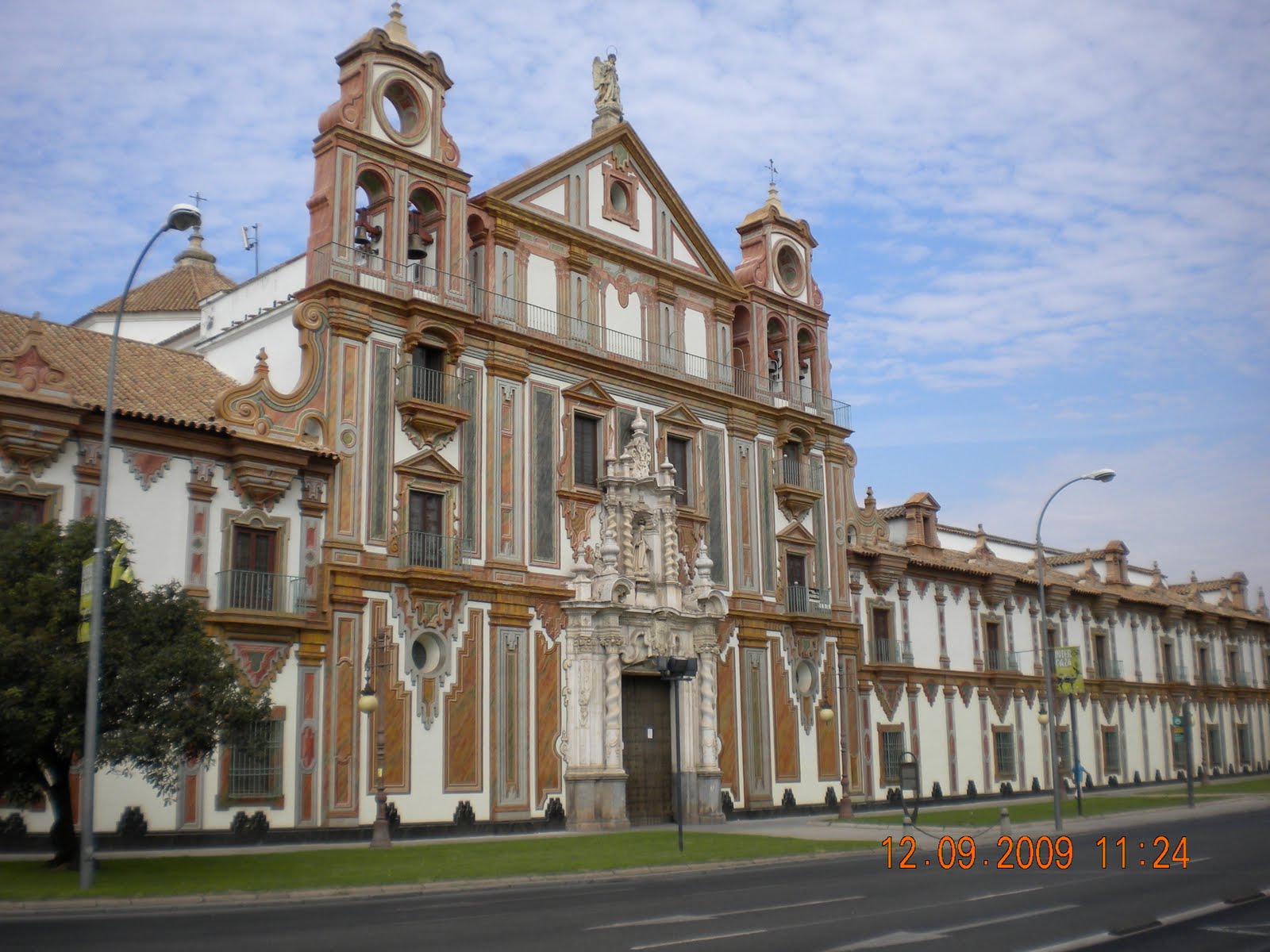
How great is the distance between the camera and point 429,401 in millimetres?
32719

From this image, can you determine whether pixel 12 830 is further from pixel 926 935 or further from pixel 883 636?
pixel 883 636

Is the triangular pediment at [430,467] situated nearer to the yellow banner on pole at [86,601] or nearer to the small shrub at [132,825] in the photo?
the small shrub at [132,825]

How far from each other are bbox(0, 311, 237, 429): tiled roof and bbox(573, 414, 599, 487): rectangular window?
9.81 meters

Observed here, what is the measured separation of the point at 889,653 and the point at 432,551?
22.9 metres

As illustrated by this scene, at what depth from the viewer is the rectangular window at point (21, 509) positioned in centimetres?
2516

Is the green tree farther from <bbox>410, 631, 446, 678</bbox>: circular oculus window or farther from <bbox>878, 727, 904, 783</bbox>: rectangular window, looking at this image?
<bbox>878, 727, 904, 783</bbox>: rectangular window

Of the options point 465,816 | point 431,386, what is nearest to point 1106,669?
point 465,816

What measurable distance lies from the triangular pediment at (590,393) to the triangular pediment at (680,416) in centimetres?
209

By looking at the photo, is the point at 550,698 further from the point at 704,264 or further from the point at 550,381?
the point at 704,264

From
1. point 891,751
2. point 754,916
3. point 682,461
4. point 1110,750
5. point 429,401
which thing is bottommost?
point 754,916

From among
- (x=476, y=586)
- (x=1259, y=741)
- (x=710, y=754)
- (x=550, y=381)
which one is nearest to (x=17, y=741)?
(x=476, y=586)

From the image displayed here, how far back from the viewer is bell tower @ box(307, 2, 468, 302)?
3241 cm

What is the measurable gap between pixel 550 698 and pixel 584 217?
14644 mm

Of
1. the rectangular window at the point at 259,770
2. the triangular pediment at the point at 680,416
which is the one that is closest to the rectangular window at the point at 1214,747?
the triangular pediment at the point at 680,416
